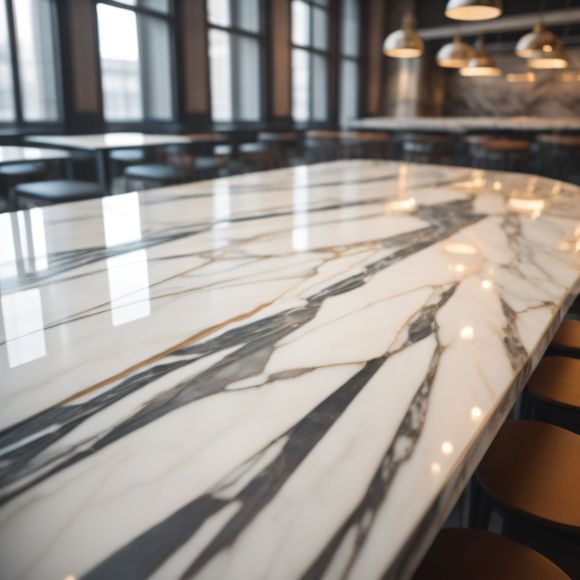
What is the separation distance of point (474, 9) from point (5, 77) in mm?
4200

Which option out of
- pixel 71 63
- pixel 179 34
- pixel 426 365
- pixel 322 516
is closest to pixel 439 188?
pixel 426 365

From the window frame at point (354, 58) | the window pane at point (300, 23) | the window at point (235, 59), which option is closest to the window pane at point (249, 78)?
the window at point (235, 59)

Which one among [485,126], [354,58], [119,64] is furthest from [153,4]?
[354,58]

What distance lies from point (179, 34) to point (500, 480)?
686 centimetres

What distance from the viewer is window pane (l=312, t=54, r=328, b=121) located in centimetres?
916

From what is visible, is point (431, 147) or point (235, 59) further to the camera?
point (235, 59)

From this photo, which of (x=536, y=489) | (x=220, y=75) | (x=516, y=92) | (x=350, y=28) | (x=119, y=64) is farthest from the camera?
(x=516, y=92)

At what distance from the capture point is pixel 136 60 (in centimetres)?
640

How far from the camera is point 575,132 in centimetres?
625

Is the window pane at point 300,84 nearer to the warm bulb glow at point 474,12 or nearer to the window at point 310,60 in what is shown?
the window at point 310,60

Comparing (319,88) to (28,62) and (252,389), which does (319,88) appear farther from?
(252,389)

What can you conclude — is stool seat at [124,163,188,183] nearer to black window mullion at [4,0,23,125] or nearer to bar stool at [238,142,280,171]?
bar stool at [238,142,280,171]

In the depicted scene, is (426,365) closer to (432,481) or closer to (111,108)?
(432,481)

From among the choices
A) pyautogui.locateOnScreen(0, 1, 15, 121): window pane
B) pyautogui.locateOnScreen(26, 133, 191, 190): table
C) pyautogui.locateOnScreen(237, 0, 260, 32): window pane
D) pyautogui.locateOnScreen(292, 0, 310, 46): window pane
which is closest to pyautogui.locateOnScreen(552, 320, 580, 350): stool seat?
→ pyautogui.locateOnScreen(26, 133, 191, 190): table
